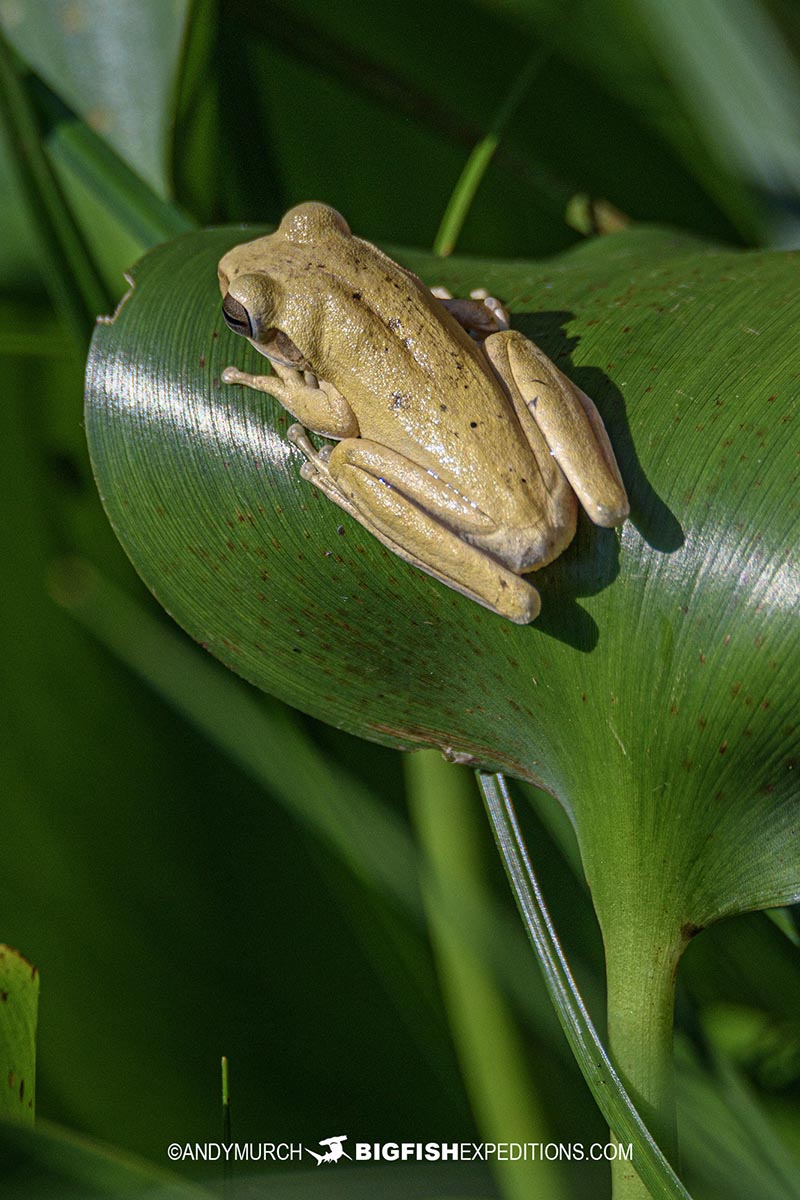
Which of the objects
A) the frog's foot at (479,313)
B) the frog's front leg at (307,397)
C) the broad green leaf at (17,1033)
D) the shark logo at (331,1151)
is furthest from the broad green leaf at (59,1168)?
the frog's foot at (479,313)

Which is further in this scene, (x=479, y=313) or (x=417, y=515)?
(x=479, y=313)

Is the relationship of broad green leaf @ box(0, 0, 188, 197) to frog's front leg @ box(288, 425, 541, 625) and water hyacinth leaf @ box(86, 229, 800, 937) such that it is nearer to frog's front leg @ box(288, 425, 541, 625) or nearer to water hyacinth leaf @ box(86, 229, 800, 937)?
water hyacinth leaf @ box(86, 229, 800, 937)

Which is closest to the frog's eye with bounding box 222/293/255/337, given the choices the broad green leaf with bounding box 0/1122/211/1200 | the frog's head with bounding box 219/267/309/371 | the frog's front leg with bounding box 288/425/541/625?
the frog's head with bounding box 219/267/309/371

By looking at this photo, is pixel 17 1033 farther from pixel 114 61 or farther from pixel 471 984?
pixel 114 61

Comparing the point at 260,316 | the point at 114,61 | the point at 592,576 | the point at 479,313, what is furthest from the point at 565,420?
the point at 114,61

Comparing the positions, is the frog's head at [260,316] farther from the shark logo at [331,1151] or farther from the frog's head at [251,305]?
the shark logo at [331,1151]
